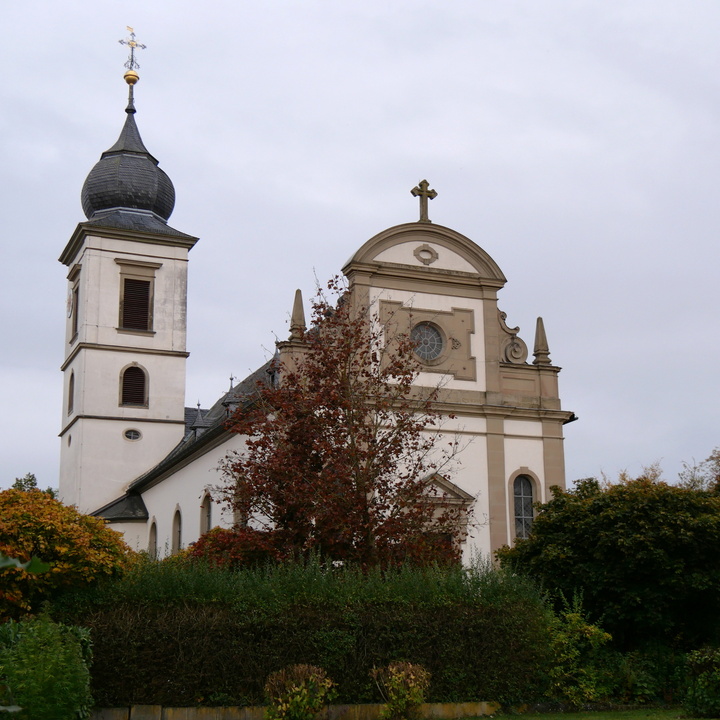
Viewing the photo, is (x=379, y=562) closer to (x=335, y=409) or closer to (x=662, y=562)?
(x=335, y=409)

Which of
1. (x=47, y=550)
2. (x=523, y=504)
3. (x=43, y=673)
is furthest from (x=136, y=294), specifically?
(x=43, y=673)

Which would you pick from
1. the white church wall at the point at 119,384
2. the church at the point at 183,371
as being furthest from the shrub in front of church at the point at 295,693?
the white church wall at the point at 119,384

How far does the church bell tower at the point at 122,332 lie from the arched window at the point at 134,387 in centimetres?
4

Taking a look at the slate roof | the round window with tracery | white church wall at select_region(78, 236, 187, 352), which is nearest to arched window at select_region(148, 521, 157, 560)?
white church wall at select_region(78, 236, 187, 352)

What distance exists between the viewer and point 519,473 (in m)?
30.6

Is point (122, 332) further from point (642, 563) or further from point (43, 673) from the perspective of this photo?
point (43, 673)

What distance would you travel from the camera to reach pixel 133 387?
143 feet

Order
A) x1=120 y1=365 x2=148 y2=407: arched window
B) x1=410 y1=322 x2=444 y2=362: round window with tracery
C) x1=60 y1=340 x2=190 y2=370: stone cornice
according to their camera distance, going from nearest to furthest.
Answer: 1. x1=410 y1=322 x2=444 y2=362: round window with tracery
2. x1=60 y1=340 x2=190 y2=370: stone cornice
3. x1=120 y1=365 x2=148 y2=407: arched window

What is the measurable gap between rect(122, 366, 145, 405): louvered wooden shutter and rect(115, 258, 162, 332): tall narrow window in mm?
1776

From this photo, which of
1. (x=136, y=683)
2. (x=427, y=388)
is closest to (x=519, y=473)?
(x=427, y=388)

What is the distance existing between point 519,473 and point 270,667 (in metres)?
16.5

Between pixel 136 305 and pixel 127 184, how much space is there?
535cm

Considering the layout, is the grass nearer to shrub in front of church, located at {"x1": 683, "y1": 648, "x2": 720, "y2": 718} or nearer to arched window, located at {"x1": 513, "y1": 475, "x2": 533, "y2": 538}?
shrub in front of church, located at {"x1": 683, "y1": 648, "x2": 720, "y2": 718}

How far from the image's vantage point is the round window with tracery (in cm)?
3047
